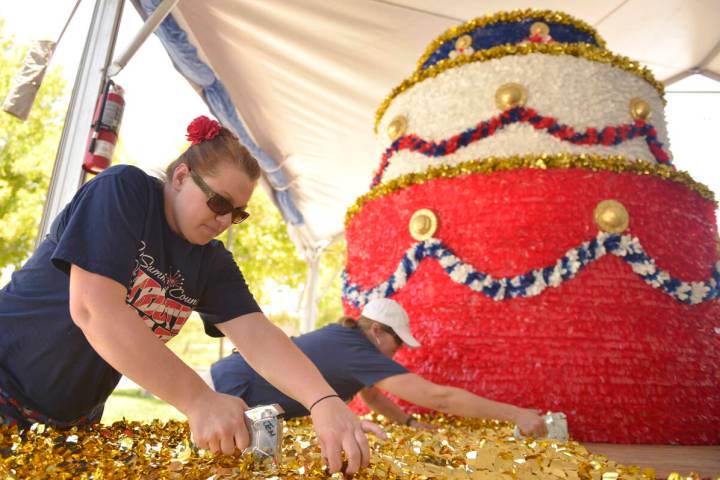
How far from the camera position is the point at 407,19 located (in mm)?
4520

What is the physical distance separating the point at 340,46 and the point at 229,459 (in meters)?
4.43

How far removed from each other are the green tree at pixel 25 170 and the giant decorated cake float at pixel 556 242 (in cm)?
468

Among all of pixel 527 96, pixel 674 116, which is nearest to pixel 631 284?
pixel 527 96

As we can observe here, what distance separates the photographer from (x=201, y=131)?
1.19 m

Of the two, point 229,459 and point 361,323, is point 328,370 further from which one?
point 229,459

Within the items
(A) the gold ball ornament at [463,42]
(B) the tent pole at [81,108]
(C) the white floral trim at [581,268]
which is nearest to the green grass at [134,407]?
(B) the tent pole at [81,108]

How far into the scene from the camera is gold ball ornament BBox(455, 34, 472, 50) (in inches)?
122

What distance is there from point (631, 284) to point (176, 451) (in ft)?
6.87

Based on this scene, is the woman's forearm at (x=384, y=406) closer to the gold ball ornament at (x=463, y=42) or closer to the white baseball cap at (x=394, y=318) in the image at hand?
the white baseball cap at (x=394, y=318)

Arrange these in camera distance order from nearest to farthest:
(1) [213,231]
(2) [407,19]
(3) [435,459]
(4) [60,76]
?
(1) [213,231] → (3) [435,459] → (2) [407,19] → (4) [60,76]

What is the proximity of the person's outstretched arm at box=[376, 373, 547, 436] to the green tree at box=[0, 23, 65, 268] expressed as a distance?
5.14 meters

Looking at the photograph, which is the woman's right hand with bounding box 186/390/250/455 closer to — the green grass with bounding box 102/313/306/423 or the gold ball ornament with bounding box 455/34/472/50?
the gold ball ornament with bounding box 455/34/472/50

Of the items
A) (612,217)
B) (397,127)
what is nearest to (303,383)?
(612,217)

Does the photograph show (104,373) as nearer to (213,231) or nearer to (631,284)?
(213,231)
